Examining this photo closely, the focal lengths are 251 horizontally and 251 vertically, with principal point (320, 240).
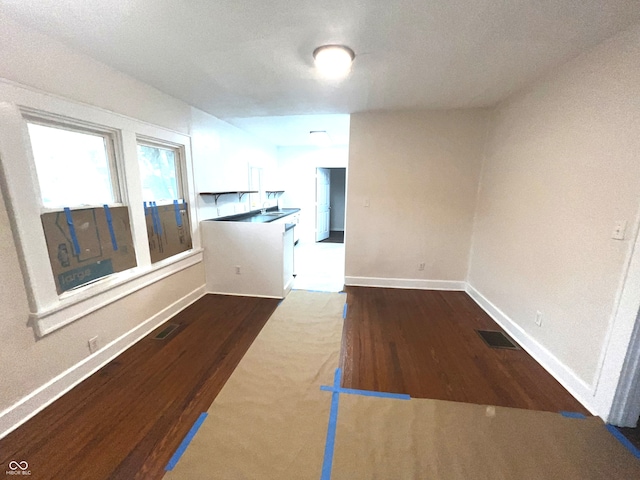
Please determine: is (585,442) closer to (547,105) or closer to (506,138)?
(547,105)

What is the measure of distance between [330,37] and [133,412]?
2834 millimetres

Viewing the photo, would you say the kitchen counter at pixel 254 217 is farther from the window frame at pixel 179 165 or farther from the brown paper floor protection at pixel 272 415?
the brown paper floor protection at pixel 272 415

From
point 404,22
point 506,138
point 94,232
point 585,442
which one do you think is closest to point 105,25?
point 94,232

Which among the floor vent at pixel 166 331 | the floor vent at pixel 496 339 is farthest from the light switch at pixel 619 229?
the floor vent at pixel 166 331

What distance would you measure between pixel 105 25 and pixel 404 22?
184 centimetres

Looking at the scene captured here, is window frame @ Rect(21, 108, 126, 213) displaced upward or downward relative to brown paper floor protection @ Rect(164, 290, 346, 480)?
upward

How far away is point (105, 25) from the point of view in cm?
156

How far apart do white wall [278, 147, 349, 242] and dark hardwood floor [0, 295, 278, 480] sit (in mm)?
4519

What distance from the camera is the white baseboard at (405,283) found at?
3.72m

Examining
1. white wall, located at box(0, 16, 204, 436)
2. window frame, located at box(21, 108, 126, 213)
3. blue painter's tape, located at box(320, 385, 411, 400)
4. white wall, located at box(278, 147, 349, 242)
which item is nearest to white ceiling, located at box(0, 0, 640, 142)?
white wall, located at box(0, 16, 204, 436)

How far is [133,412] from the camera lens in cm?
167

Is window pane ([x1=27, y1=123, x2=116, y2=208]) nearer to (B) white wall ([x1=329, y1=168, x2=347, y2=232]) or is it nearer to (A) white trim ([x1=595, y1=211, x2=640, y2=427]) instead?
(A) white trim ([x1=595, y1=211, x2=640, y2=427])

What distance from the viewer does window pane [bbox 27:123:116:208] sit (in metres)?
1.74

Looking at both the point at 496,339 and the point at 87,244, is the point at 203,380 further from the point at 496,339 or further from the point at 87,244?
the point at 496,339
